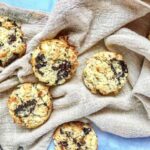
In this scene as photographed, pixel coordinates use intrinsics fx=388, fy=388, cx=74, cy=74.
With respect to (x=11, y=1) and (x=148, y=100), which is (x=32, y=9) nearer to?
(x=11, y=1)

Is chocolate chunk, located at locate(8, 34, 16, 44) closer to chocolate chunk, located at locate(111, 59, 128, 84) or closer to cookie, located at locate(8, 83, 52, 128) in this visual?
cookie, located at locate(8, 83, 52, 128)

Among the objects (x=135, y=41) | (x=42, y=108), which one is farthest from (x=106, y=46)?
(x=42, y=108)

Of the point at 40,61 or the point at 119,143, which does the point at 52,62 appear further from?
the point at 119,143

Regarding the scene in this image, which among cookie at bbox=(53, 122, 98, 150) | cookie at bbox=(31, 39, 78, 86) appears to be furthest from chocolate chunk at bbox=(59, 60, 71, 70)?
cookie at bbox=(53, 122, 98, 150)

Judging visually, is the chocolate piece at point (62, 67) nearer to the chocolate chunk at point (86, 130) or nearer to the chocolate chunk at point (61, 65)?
the chocolate chunk at point (61, 65)

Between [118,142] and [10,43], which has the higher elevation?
[10,43]

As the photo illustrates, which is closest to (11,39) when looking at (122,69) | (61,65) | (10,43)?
(10,43)

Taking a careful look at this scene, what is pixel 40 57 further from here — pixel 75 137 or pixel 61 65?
pixel 75 137
